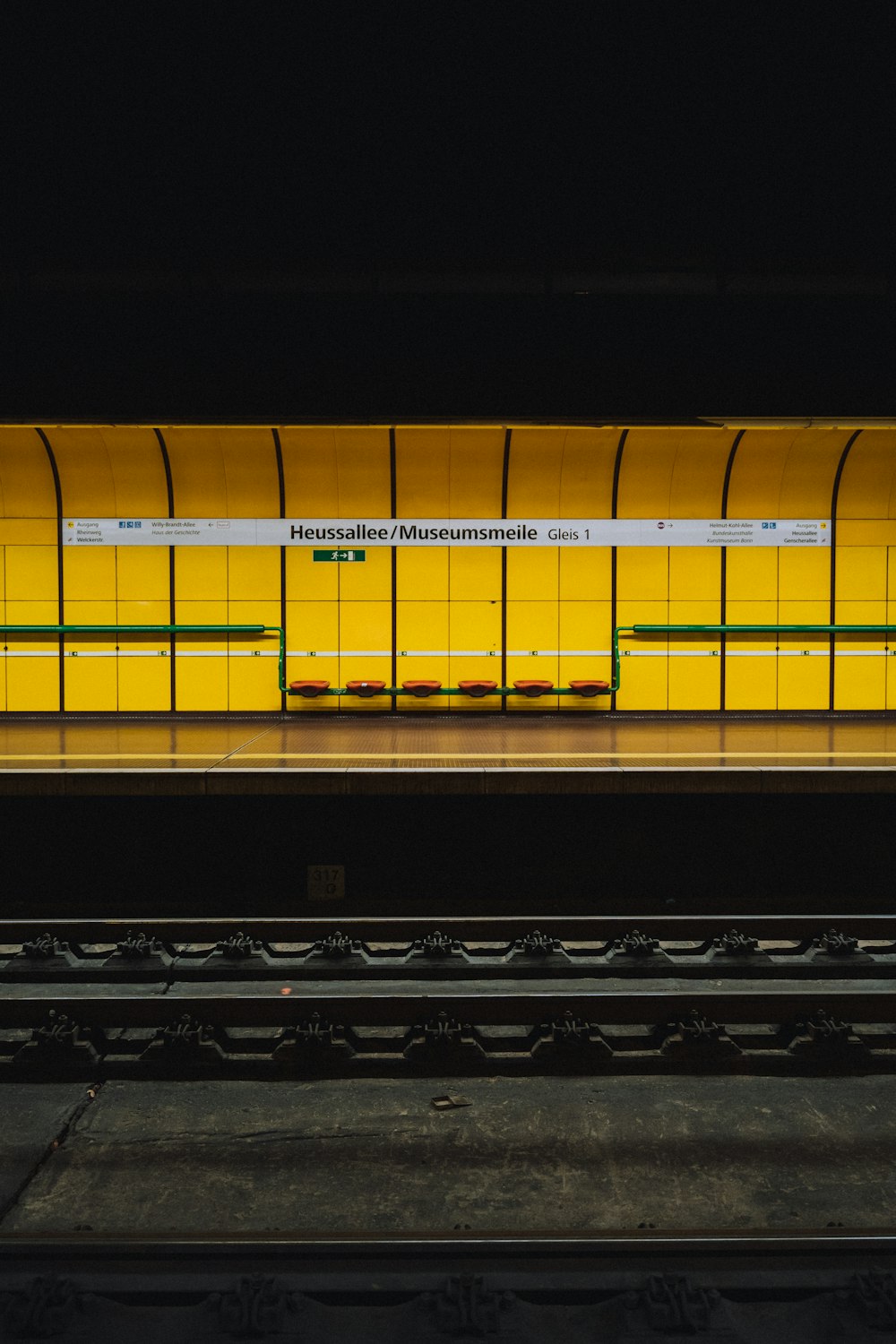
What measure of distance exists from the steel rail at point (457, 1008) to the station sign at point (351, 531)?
19.1ft

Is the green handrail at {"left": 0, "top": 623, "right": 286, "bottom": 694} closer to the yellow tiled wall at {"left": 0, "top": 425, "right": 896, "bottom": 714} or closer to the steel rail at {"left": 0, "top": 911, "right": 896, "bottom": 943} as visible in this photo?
the yellow tiled wall at {"left": 0, "top": 425, "right": 896, "bottom": 714}

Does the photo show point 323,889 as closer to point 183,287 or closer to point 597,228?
point 597,228

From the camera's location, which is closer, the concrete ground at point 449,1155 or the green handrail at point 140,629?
the concrete ground at point 449,1155

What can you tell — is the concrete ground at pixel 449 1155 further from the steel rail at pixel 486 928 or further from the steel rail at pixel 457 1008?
the steel rail at pixel 486 928

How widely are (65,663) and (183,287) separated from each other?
14.3ft

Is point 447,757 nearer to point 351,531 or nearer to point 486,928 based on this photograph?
point 486,928

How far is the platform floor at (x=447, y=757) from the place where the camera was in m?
4.95

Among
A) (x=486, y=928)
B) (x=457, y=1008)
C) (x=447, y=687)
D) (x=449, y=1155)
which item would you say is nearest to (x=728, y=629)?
(x=447, y=687)

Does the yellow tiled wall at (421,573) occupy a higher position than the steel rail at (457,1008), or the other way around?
the yellow tiled wall at (421,573)

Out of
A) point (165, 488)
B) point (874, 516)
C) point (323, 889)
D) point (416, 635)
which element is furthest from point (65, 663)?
point (874, 516)

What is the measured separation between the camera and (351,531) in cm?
884

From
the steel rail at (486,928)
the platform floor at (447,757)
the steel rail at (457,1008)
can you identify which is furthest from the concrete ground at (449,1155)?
the platform floor at (447,757)

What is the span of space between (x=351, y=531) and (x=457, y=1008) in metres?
6.05

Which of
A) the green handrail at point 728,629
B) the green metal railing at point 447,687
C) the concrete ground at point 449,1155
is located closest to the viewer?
the concrete ground at point 449,1155
